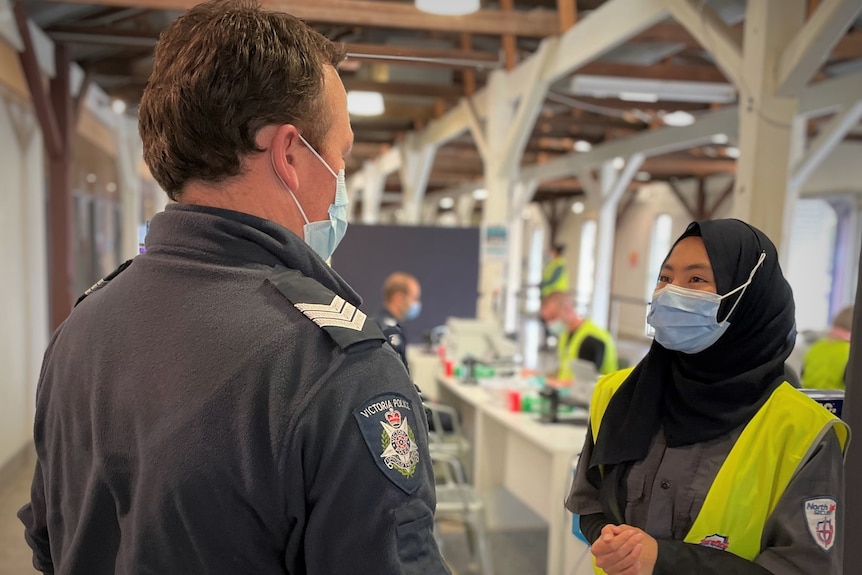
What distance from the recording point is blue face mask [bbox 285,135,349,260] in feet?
3.02

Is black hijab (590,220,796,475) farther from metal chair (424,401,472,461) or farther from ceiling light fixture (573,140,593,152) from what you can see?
ceiling light fixture (573,140,593,152)

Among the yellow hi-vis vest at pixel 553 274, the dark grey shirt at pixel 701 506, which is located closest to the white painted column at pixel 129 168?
the yellow hi-vis vest at pixel 553 274

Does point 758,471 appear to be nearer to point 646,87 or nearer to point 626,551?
point 626,551

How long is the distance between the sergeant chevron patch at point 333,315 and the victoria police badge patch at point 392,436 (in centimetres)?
9

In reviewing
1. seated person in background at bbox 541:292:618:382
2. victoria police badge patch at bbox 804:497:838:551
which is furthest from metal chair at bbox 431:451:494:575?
victoria police badge patch at bbox 804:497:838:551

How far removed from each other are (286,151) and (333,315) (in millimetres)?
219

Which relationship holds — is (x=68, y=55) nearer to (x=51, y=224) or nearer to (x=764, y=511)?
(x=51, y=224)

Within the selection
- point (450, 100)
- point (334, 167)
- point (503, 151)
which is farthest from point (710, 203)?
point (334, 167)

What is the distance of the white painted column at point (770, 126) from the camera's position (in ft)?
9.05

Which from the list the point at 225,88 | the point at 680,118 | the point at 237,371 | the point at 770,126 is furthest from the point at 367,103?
the point at 237,371

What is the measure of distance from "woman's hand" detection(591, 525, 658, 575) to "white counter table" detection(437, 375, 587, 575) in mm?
1202

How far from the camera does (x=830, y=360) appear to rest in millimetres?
3664

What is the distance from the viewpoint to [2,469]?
4.70m

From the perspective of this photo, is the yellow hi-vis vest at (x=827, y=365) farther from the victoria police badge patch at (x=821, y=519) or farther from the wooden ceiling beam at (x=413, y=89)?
the wooden ceiling beam at (x=413, y=89)
